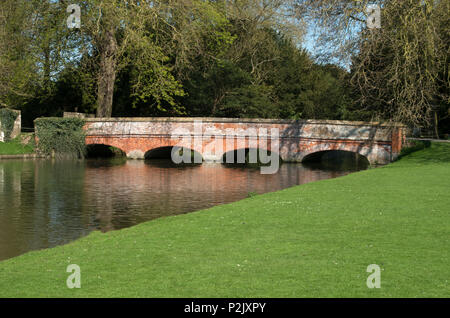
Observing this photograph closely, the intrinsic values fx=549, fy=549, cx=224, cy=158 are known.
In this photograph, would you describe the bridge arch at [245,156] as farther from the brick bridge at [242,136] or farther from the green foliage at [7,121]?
the green foliage at [7,121]

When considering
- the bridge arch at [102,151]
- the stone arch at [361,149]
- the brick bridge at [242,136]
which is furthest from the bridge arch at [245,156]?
the bridge arch at [102,151]

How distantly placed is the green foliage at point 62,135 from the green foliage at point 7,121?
1.74 metres

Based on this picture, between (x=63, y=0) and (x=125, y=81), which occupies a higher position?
(x=63, y=0)

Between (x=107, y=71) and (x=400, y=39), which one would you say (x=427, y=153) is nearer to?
(x=400, y=39)

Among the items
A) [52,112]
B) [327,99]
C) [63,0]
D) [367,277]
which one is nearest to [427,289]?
[367,277]

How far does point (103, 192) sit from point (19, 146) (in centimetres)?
1623

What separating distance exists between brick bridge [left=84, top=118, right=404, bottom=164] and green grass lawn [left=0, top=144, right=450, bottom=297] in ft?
58.4

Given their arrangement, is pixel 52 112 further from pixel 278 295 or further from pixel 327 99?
pixel 278 295

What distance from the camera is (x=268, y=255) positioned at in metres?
7.63

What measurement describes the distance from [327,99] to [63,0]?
2462 centimetres

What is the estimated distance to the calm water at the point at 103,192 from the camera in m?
12.7

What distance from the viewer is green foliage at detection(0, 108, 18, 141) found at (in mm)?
33000

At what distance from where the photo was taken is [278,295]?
5.95 metres

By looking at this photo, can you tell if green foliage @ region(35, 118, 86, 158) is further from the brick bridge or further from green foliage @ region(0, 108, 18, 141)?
green foliage @ region(0, 108, 18, 141)
